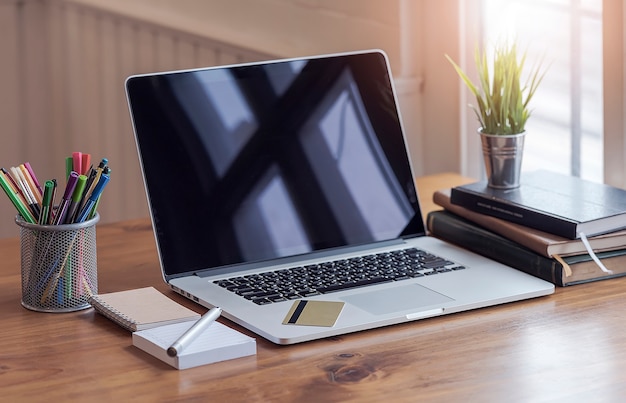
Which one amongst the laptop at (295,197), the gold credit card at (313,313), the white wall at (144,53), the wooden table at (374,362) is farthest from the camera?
the white wall at (144,53)

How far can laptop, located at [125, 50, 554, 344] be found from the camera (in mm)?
1124

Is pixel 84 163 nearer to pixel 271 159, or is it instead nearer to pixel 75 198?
pixel 75 198

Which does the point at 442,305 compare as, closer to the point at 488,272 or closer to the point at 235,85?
the point at 488,272

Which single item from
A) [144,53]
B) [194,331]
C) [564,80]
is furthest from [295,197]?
[144,53]

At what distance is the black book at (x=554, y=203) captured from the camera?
119 cm

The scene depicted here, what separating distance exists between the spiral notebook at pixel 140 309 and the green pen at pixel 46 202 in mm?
102

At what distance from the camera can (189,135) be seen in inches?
48.0

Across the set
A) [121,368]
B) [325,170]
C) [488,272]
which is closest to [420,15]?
[325,170]

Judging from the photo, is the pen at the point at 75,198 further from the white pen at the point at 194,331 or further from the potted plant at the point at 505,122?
the potted plant at the point at 505,122

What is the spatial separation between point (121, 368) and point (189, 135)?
37cm

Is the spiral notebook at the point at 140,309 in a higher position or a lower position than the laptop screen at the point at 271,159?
lower

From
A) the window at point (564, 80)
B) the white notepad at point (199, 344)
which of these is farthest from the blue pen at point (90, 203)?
the window at point (564, 80)

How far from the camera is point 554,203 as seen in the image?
126cm

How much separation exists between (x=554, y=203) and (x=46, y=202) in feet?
2.04
